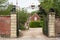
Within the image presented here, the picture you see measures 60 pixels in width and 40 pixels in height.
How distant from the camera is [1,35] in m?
19.9

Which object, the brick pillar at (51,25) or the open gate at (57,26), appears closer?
the brick pillar at (51,25)

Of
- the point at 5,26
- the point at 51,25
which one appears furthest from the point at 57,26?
the point at 5,26

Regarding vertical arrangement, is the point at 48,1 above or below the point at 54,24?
above

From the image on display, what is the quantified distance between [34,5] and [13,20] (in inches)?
1848

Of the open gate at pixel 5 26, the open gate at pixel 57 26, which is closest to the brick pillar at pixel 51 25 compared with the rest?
the open gate at pixel 57 26

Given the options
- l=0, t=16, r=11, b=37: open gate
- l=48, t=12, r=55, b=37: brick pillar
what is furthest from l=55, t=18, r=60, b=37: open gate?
l=0, t=16, r=11, b=37: open gate

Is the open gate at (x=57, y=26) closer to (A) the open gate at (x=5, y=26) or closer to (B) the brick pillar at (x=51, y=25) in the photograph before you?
(B) the brick pillar at (x=51, y=25)

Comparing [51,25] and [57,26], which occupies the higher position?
[51,25]

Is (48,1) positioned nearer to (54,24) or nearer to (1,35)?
(54,24)

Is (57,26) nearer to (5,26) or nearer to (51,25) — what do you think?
(51,25)

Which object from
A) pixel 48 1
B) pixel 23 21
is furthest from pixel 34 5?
pixel 48 1

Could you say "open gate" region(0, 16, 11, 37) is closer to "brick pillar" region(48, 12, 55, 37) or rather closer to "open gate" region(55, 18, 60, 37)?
"brick pillar" region(48, 12, 55, 37)

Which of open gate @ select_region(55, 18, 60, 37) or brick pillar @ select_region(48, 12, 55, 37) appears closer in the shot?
brick pillar @ select_region(48, 12, 55, 37)

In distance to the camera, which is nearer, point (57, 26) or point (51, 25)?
point (51, 25)
